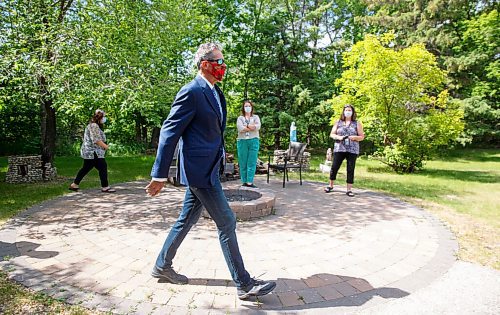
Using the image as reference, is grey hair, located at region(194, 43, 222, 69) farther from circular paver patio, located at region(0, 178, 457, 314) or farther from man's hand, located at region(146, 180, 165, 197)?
circular paver patio, located at region(0, 178, 457, 314)

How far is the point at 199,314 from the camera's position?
233 centimetres

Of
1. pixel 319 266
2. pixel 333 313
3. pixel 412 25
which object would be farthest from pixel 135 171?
pixel 412 25

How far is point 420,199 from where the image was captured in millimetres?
6293

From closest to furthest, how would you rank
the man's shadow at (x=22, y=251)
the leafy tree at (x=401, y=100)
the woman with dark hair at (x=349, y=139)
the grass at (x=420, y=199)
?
the grass at (x=420, y=199), the man's shadow at (x=22, y=251), the woman with dark hair at (x=349, y=139), the leafy tree at (x=401, y=100)

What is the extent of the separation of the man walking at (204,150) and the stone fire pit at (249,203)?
2.11 metres

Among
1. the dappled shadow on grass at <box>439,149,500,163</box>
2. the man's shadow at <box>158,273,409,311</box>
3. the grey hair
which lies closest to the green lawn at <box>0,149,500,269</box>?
the man's shadow at <box>158,273,409,311</box>

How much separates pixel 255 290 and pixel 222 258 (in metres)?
0.88

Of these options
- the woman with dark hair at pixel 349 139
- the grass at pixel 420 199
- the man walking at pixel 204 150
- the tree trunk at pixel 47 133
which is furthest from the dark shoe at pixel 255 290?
the tree trunk at pixel 47 133

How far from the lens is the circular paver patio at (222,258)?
256 centimetres

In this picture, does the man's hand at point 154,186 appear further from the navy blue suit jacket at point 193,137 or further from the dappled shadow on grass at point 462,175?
the dappled shadow on grass at point 462,175

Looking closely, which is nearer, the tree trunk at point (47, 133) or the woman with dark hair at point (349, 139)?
the woman with dark hair at point (349, 139)

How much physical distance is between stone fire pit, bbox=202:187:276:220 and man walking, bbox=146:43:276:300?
83.1 inches

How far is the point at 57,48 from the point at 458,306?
20.5 feet

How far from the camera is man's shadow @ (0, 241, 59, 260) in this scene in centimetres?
332
